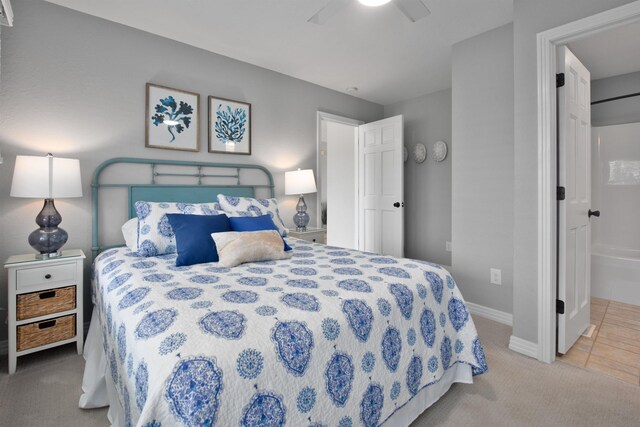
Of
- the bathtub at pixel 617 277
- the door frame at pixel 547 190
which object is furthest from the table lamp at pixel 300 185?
the bathtub at pixel 617 277

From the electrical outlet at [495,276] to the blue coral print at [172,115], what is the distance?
10.1 feet

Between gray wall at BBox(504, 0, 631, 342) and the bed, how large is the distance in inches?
28.8

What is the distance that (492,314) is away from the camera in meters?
2.85

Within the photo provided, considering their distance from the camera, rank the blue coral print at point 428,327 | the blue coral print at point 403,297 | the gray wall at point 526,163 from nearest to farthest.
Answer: the blue coral print at point 403,297, the blue coral print at point 428,327, the gray wall at point 526,163

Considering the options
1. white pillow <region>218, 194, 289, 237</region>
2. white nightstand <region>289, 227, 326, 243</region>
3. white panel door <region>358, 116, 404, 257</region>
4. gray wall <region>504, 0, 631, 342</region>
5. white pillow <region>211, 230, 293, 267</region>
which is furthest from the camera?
white panel door <region>358, 116, 404, 257</region>

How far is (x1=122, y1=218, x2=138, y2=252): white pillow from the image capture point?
2262 millimetres

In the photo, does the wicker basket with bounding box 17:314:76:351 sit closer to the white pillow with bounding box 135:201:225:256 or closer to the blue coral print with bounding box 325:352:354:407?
the white pillow with bounding box 135:201:225:256

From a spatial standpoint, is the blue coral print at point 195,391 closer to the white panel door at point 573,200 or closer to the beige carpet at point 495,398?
the beige carpet at point 495,398

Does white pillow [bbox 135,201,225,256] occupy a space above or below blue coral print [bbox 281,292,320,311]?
above

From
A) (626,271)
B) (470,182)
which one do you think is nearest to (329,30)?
(470,182)

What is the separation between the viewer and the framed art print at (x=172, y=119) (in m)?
2.76

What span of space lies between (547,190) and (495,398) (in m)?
1.33

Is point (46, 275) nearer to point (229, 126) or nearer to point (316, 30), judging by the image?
point (229, 126)

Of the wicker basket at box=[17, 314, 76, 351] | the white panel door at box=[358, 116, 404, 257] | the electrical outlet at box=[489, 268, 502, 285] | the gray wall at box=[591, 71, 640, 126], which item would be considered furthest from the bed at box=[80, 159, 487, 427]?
the gray wall at box=[591, 71, 640, 126]
